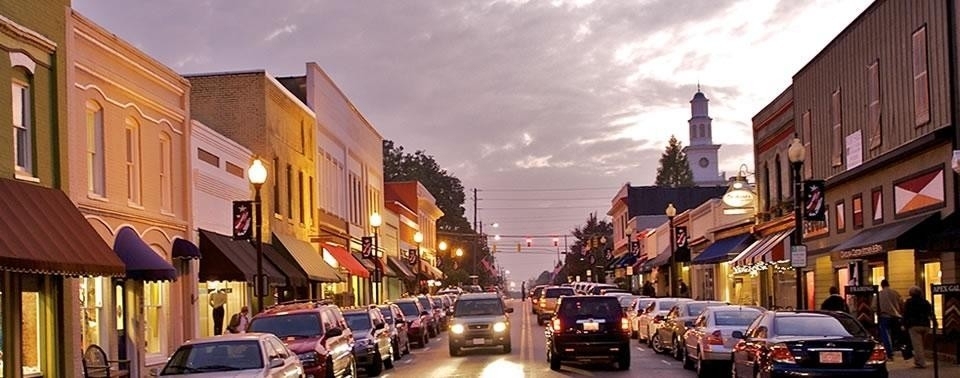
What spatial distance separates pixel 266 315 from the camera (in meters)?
24.3

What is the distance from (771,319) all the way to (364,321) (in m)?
12.0

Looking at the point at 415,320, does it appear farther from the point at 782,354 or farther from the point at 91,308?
the point at 782,354

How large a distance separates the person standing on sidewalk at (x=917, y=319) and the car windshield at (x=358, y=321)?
11.6 meters

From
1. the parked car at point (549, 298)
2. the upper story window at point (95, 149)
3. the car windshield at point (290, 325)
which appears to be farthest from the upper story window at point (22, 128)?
the parked car at point (549, 298)

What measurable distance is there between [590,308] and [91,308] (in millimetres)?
10510

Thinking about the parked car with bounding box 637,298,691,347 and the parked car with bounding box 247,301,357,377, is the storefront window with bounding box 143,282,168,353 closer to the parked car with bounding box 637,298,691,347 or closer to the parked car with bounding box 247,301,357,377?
the parked car with bounding box 247,301,357,377

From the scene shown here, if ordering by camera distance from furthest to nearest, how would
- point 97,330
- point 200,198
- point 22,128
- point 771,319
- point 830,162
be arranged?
point 830,162 → point 200,198 → point 97,330 → point 22,128 → point 771,319

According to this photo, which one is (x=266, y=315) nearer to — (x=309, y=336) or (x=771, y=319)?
(x=309, y=336)

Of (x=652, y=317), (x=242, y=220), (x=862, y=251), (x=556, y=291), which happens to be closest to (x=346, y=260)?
(x=556, y=291)

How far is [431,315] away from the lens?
46.3m

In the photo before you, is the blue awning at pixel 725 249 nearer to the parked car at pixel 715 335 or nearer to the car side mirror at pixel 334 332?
the parked car at pixel 715 335

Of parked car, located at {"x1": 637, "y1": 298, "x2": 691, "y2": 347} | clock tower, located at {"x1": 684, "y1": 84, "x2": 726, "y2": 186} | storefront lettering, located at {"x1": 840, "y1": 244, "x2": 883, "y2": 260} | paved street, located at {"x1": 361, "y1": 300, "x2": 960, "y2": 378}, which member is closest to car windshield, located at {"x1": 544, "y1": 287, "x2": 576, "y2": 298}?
parked car, located at {"x1": 637, "y1": 298, "x2": 691, "y2": 347}

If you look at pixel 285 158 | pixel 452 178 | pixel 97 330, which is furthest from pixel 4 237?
pixel 452 178

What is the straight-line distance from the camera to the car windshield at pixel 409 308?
41.6 meters
